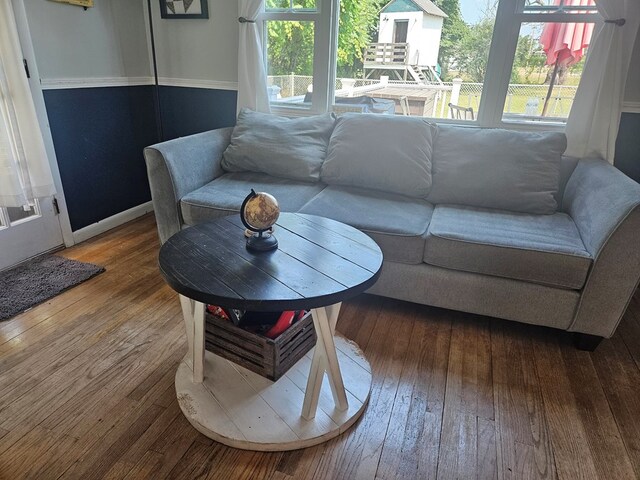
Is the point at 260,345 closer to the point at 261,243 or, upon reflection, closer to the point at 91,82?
the point at 261,243

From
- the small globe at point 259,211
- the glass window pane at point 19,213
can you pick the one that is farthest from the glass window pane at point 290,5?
the glass window pane at point 19,213

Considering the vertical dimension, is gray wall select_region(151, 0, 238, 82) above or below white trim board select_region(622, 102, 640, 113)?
above

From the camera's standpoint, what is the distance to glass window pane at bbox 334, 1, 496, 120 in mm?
2365

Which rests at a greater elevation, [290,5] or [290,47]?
[290,5]

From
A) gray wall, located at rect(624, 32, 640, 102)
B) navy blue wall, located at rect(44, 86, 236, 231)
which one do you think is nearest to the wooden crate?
navy blue wall, located at rect(44, 86, 236, 231)

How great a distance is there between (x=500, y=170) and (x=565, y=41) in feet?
2.80

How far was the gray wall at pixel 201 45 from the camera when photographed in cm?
274

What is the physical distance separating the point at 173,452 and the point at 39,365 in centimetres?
75

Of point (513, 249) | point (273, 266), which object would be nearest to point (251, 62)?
point (273, 266)

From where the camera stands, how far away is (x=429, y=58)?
2.47 meters

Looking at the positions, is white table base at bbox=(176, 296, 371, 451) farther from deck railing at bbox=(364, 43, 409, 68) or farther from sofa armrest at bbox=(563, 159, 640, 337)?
deck railing at bbox=(364, 43, 409, 68)

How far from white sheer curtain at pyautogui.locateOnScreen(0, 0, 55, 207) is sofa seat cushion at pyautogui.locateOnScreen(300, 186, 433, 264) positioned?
1.49 metres

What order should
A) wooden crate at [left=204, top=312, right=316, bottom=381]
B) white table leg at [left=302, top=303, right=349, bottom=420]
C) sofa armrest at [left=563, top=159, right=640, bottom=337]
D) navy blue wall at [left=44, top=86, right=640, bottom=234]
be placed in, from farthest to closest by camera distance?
navy blue wall at [left=44, top=86, right=640, bottom=234] → sofa armrest at [left=563, top=159, right=640, bottom=337] → wooden crate at [left=204, top=312, right=316, bottom=381] → white table leg at [left=302, top=303, right=349, bottom=420]

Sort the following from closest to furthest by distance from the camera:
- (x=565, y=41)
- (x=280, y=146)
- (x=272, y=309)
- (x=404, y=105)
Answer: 1. (x=272, y=309)
2. (x=565, y=41)
3. (x=280, y=146)
4. (x=404, y=105)
